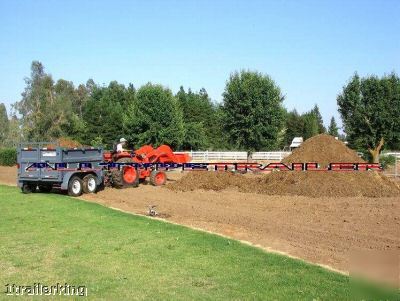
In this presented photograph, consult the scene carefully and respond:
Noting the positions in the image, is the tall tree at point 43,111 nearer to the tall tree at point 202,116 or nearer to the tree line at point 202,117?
the tree line at point 202,117

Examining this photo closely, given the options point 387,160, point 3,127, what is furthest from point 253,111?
point 3,127

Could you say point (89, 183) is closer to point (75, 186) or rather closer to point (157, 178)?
point (75, 186)

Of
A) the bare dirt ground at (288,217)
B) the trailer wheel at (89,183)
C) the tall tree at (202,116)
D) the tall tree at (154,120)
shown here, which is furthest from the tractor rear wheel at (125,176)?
the tall tree at (202,116)

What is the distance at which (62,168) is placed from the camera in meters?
19.0

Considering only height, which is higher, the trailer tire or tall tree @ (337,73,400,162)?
tall tree @ (337,73,400,162)

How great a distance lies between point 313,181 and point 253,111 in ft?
83.7

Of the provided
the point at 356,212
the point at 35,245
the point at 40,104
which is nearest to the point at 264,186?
the point at 356,212

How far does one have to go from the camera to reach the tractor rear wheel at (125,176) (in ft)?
68.7

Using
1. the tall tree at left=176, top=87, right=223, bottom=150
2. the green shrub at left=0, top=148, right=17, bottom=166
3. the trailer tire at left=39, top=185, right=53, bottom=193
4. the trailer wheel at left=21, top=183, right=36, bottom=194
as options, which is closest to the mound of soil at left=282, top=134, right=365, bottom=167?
the trailer tire at left=39, top=185, right=53, bottom=193

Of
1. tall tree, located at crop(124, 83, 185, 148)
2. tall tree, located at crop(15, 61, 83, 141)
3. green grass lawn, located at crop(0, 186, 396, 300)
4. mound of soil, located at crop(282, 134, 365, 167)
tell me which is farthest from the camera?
tall tree, located at crop(15, 61, 83, 141)

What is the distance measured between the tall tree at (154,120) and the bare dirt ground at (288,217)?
32.7 metres

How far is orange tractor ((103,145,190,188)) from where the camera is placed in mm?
21141

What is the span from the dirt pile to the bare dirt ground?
2.29 feet

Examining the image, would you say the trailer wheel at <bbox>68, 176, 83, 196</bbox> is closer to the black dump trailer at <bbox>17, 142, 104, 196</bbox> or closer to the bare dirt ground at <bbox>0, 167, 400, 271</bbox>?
the black dump trailer at <bbox>17, 142, 104, 196</bbox>
